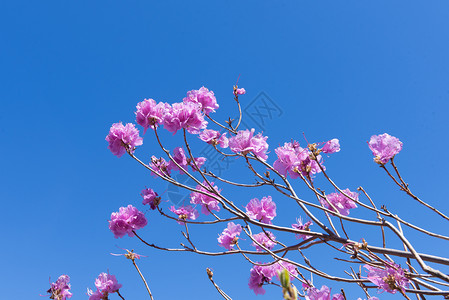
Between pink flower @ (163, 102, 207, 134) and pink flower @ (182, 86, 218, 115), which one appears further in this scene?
pink flower @ (182, 86, 218, 115)

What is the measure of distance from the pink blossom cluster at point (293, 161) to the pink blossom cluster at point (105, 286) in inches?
76.7

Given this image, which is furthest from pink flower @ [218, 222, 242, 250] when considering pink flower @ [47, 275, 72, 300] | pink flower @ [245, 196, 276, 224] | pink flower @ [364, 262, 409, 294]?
pink flower @ [47, 275, 72, 300]

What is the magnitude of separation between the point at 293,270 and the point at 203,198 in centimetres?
113

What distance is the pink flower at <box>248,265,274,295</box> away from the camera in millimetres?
3168

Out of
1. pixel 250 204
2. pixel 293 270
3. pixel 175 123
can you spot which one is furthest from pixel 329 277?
pixel 175 123

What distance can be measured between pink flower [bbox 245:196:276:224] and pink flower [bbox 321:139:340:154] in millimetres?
630

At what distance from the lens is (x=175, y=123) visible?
106 inches

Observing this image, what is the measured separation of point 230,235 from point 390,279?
144 centimetres

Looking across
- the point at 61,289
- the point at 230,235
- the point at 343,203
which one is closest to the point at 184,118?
the point at 230,235

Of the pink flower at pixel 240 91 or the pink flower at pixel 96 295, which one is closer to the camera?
the pink flower at pixel 96 295

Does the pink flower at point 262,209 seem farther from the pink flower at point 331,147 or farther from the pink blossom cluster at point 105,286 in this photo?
the pink blossom cluster at point 105,286

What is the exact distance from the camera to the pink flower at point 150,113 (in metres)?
2.80

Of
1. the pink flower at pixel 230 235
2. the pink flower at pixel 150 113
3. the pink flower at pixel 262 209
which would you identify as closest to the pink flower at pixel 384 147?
the pink flower at pixel 262 209

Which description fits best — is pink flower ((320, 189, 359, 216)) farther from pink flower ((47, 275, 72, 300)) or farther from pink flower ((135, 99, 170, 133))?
pink flower ((47, 275, 72, 300))
